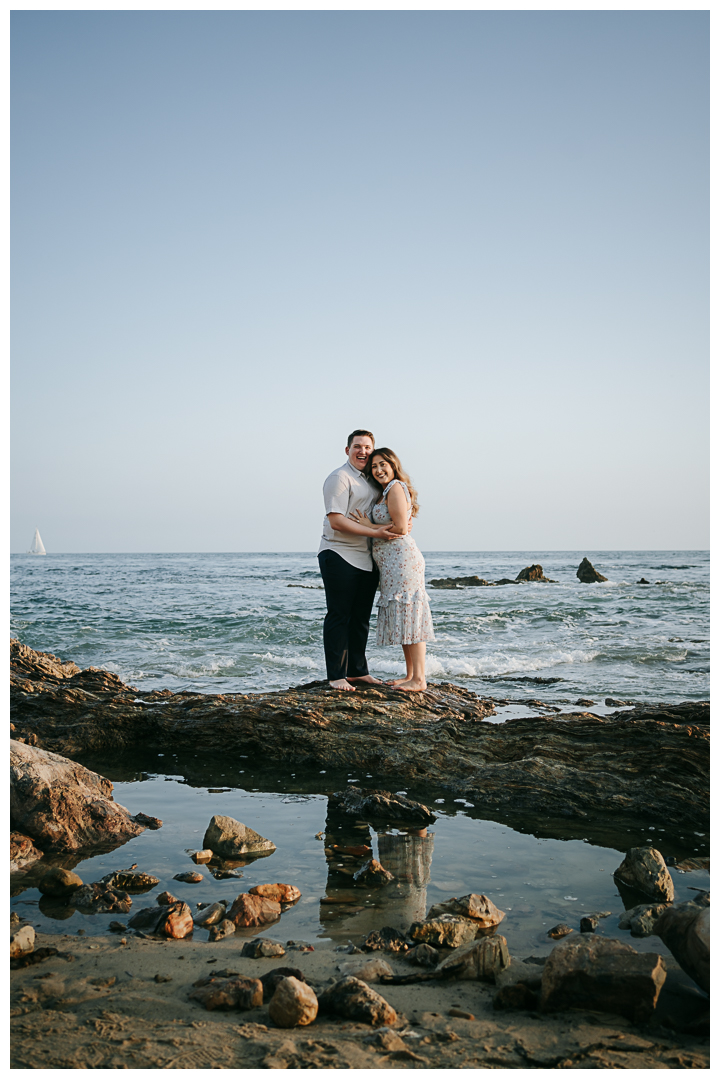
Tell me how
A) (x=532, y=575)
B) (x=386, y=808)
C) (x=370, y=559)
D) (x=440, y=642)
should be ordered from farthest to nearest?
(x=532, y=575)
(x=440, y=642)
(x=370, y=559)
(x=386, y=808)

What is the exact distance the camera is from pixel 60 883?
3.13 m

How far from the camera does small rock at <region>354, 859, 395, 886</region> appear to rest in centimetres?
325

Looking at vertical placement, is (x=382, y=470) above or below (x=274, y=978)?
above

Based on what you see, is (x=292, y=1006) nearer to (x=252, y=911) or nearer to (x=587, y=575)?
(x=252, y=911)

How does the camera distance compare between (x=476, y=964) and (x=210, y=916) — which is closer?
(x=476, y=964)

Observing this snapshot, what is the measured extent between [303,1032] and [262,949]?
549 mm

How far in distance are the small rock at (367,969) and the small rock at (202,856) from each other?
128cm

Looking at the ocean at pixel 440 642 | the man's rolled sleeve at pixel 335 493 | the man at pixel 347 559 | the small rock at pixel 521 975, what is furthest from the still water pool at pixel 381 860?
the ocean at pixel 440 642

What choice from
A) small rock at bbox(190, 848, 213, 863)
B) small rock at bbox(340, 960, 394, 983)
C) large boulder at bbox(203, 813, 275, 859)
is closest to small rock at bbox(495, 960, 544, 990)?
small rock at bbox(340, 960, 394, 983)

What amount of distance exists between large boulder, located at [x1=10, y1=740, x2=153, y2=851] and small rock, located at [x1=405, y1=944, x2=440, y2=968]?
6.46ft

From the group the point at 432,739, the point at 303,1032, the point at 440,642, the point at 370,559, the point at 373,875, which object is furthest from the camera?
the point at 440,642

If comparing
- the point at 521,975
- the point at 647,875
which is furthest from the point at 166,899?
the point at 647,875

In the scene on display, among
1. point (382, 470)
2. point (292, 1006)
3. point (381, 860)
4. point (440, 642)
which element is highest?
point (382, 470)

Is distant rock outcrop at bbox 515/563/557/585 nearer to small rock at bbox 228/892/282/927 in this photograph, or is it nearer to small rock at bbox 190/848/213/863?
small rock at bbox 190/848/213/863
